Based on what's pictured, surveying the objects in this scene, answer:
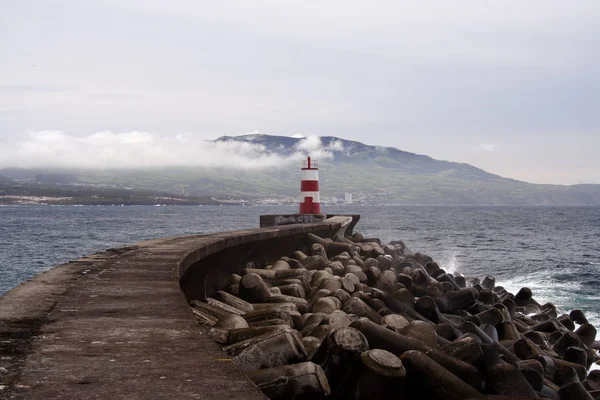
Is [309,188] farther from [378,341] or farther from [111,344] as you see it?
[111,344]

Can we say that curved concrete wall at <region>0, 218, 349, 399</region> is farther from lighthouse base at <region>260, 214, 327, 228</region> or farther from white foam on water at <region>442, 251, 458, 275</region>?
white foam on water at <region>442, 251, 458, 275</region>

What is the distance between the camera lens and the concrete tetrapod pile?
421cm

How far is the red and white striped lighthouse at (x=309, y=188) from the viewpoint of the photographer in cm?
1847

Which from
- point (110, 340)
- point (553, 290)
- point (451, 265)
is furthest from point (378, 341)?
point (451, 265)

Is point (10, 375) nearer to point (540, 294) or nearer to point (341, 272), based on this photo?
point (341, 272)

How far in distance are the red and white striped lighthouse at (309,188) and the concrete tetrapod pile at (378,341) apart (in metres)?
6.90

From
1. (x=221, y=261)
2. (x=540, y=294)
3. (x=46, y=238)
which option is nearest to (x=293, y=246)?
(x=221, y=261)

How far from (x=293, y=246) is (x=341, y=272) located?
2544 millimetres

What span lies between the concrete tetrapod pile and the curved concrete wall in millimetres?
560

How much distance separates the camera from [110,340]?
377 cm

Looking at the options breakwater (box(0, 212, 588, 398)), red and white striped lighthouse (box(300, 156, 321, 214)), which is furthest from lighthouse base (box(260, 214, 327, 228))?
breakwater (box(0, 212, 588, 398))

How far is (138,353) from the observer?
3.49 m

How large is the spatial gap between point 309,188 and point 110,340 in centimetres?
1491

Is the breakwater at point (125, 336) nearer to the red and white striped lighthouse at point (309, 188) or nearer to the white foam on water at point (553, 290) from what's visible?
the white foam on water at point (553, 290)
